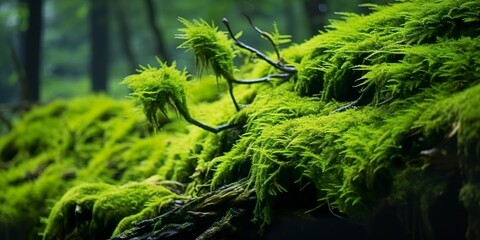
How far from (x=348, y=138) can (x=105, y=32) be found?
11.2 metres

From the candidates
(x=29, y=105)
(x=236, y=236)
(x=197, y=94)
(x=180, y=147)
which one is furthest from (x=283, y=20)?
(x=236, y=236)

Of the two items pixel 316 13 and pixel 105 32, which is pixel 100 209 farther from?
pixel 105 32

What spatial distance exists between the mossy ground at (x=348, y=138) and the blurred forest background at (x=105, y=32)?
3963mm

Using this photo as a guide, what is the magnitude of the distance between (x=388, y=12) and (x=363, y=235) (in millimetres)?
1067

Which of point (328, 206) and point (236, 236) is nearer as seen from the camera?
point (328, 206)

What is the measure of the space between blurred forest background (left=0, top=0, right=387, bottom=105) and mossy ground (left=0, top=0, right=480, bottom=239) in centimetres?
396

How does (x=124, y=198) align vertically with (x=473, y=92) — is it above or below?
below

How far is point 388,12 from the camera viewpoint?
2342 mm

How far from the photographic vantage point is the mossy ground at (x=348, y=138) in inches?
60.4

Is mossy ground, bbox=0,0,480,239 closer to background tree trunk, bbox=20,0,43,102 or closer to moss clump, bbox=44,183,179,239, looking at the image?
moss clump, bbox=44,183,179,239

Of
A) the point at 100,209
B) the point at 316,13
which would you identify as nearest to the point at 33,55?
the point at 316,13

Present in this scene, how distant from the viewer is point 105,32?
12164mm

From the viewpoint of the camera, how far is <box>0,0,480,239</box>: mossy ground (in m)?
1.54

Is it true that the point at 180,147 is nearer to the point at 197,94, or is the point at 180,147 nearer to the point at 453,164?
the point at 197,94
